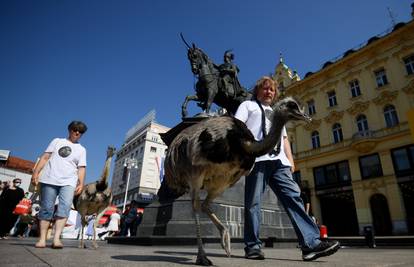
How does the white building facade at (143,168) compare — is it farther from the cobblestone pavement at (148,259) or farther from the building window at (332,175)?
the cobblestone pavement at (148,259)

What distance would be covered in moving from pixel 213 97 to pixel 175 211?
15.3 feet

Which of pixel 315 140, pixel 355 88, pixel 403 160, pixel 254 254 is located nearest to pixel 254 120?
pixel 254 254

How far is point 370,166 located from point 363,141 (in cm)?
227

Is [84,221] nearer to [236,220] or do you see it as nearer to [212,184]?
[236,220]

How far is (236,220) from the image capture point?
20.0 feet

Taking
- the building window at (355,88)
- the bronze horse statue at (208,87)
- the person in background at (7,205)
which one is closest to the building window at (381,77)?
the building window at (355,88)

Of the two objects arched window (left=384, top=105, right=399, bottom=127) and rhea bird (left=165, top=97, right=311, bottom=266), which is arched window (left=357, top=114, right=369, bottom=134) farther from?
rhea bird (left=165, top=97, right=311, bottom=266)

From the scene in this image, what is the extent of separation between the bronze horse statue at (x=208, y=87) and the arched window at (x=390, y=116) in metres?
18.5

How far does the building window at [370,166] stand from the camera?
71.5 ft

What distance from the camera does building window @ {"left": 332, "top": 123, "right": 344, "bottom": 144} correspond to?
25259 millimetres

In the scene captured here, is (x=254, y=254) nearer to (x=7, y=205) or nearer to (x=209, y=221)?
(x=209, y=221)

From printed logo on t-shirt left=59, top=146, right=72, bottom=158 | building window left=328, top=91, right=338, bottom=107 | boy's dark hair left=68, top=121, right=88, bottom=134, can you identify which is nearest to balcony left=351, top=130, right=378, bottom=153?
building window left=328, top=91, right=338, bottom=107

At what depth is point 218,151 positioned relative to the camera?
7.72ft

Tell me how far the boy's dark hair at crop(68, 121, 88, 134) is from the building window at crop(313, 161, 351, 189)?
24.3 meters
